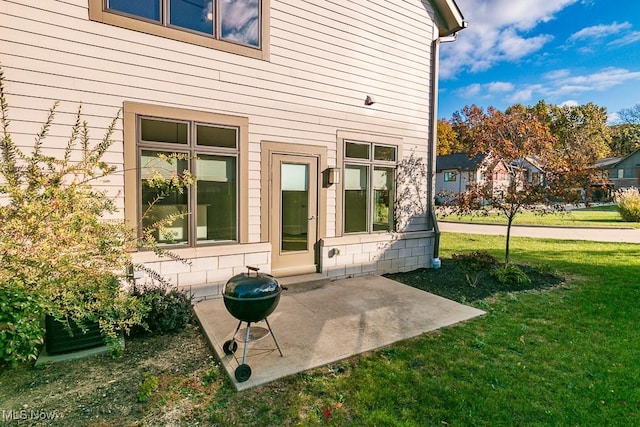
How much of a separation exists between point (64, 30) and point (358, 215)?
5304 millimetres

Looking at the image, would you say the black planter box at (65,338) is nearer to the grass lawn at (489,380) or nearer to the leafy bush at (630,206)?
the grass lawn at (489,380)

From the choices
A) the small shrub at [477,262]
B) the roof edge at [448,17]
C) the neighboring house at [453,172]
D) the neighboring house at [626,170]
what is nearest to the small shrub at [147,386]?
the small shrub at [477,262]

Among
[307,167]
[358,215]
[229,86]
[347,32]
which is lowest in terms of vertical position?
[358,215]

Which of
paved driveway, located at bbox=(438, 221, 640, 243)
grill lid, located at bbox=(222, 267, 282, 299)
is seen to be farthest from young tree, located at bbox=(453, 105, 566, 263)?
paved driveway, located at bbox=(438, 221, 640, 243)

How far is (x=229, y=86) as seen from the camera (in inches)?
203

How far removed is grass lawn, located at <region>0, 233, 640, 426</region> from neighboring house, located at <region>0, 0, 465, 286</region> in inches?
85.3

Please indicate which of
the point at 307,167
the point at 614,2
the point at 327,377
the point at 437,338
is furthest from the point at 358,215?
the point at 614,2

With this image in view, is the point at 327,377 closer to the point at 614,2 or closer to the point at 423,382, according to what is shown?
the point at 423,382

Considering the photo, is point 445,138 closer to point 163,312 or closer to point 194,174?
point 194,174

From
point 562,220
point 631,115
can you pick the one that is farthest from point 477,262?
point 631,115

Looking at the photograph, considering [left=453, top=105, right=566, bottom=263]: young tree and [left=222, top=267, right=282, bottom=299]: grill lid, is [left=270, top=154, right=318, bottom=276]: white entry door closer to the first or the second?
[left=222, top=267, right=282, bottom=299]: grill lid

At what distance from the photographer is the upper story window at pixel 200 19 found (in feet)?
14.3

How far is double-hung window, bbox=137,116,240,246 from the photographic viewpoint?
4602 mm

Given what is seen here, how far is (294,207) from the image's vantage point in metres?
5.95
